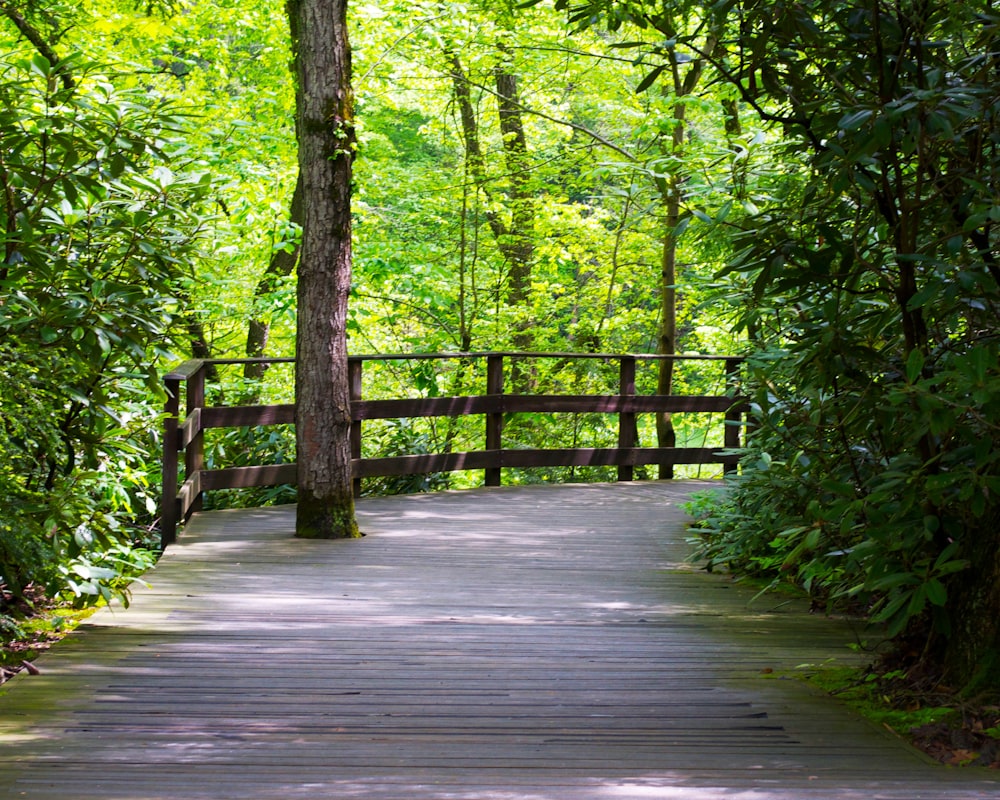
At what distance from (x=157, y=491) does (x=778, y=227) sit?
20.1ft

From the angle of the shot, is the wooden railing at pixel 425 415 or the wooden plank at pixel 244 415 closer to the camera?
the wooden railing at pixel 425 415

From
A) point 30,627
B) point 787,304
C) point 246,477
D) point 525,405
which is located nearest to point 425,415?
point 525,405

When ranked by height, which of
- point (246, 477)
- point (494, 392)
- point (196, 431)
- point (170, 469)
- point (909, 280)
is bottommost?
point (246, 477)

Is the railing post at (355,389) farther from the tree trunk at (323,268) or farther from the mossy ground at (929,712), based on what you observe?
the mossy ground at (929,712)

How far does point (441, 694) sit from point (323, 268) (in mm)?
3589

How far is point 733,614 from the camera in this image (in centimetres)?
489

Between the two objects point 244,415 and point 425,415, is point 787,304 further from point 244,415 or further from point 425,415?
point 425,415

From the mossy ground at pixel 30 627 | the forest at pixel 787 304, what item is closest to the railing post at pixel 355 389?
the forest at pixel 787 304

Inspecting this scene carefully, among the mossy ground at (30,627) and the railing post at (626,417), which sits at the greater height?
the railing post at (626,417)

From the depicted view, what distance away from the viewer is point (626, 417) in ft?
32.7

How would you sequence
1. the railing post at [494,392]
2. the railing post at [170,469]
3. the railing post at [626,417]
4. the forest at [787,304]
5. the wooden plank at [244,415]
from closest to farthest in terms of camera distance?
the forest at [787,304] < the railing post at [170,469] < the wooden plank at [244,415] < the railing post at [494,392] < the railing post at [626,417]

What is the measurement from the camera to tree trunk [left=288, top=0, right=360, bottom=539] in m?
6.50

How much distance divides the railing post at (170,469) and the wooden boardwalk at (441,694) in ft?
0.92

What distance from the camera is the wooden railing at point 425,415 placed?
6461 mm
